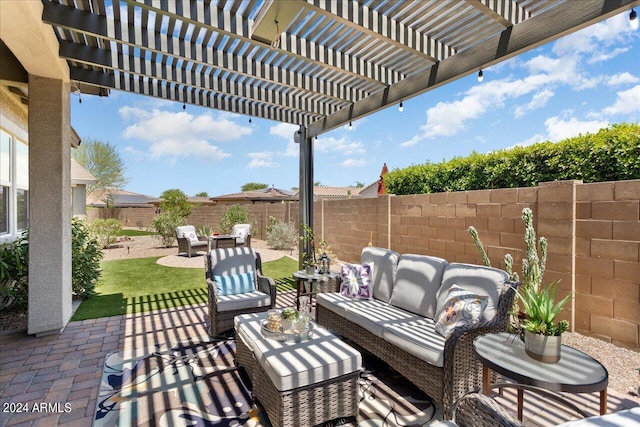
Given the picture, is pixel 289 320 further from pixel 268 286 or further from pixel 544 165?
pixel 544 165

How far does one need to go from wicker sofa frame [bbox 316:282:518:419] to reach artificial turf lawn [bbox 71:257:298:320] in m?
3.81

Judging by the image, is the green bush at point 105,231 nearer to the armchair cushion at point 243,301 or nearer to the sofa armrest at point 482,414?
the armchair cushion at point 243,301

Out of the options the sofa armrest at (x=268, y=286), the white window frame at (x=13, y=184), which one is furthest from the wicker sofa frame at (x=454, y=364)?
the white window frame at (x=13, y=184)

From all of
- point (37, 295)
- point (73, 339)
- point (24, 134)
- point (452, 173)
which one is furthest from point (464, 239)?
point (24, 134)

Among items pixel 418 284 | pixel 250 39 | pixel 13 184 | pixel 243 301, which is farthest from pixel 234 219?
pixel 418 284

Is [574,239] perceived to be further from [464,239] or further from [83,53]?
[83,53]

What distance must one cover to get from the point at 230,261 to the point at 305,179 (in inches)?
111

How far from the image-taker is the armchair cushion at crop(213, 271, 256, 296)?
4234mm

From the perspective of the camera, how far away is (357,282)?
4.06 meters

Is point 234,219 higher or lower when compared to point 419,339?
higher

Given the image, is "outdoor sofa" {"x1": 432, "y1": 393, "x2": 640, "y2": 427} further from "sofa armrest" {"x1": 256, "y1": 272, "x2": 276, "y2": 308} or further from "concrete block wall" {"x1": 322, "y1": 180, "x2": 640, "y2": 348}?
"sofa armrest" {"x1": 256, "y1": 272, "x2": 276, "y2": 308}

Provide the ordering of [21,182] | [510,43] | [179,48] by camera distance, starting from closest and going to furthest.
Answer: [510,43] < [179,48] < [21,182]

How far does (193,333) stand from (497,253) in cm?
421

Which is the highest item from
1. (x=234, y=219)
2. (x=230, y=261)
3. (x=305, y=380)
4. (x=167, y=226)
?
(x=234, y=219)
